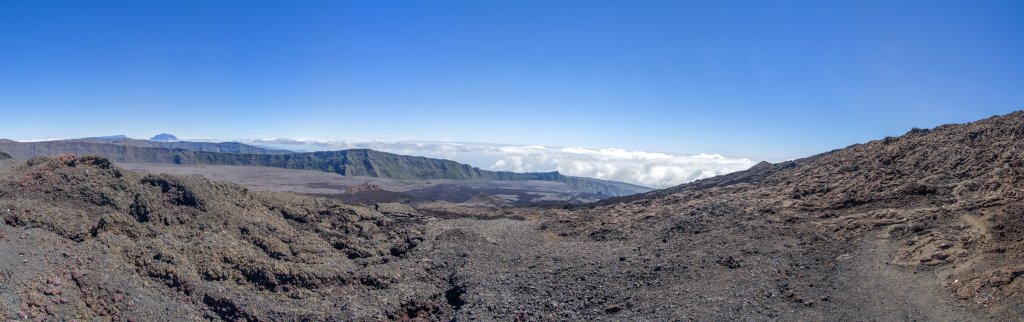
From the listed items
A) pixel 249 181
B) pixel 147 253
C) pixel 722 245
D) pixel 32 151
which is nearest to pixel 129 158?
pixel 32 151

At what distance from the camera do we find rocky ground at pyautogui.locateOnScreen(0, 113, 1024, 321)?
1291cm

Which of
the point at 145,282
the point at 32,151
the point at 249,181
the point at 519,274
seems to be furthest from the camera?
the point at 32,151

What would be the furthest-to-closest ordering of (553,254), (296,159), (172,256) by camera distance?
(296,159) → (553,254) → (172,256)

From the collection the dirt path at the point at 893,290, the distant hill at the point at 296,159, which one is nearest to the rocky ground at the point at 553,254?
the dirt path at the point at 893,290

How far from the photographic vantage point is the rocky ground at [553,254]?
1291 centimetres

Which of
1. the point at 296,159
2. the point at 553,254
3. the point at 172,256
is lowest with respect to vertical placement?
the point at 553,254

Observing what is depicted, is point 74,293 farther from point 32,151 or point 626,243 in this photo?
point 32,151

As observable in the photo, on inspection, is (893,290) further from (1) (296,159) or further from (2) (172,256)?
(1) (296,159)

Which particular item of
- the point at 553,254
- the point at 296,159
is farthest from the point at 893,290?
the point at 296,159

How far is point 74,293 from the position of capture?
40.5 ft

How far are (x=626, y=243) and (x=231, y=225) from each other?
15055mm

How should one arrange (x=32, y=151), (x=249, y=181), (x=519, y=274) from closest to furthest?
(x=519, y=274) < (x=249, y=181) < (x=32, y=151)

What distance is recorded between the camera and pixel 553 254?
19.9 metres

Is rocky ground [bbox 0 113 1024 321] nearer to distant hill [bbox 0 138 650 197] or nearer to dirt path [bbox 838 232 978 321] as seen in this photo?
dirt path [bbox 838 232 978 321]
